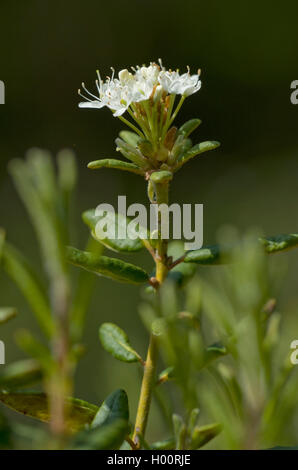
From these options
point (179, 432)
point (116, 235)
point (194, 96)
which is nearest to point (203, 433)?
point (179, 432)

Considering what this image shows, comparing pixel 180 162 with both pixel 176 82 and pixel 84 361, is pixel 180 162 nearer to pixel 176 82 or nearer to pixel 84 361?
pixel 176 82

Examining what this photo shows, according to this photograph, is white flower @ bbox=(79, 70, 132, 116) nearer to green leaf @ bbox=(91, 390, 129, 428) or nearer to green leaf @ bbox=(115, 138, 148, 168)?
green leaf @ bbox=(115, 138, 148, 168)

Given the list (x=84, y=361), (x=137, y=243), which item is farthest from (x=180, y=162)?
(x=84, y=361)

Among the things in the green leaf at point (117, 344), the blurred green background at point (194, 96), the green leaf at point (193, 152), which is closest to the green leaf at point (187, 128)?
the green leaf at point (193, 152)

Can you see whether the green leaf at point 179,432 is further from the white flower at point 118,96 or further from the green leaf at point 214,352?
the white flower at point 118,96

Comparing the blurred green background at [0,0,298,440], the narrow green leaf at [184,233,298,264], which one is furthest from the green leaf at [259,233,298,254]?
the blurred green background at [0,0,298,440]
